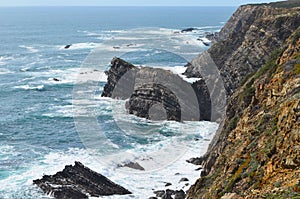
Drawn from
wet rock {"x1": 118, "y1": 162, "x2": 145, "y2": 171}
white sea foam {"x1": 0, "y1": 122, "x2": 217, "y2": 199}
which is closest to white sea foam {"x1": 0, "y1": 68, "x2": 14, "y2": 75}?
white sea foam {"x1": 0, "y1": 122, "x2": 217, "y2": 199}

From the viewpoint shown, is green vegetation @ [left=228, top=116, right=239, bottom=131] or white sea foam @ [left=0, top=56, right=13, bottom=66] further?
white sea foam @ [left=0, top=56, right=13, bottom=66]

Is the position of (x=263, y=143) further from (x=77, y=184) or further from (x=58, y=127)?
(x=58, y=127)

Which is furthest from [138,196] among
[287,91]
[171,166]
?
[287,91]

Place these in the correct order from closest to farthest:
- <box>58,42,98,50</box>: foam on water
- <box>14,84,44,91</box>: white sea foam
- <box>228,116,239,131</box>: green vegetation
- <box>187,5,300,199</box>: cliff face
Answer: <box>187,5,300,199</box>: cliff face < <box>228,116,239,131</box>: green vegetation < <box>14,84,44,91</box>: white sea foam < <box>58,42,98,50</box>: foam on water

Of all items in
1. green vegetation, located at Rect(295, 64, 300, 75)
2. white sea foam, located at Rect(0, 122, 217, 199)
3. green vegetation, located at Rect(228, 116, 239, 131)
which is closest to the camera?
green vegetation, located at Rect(295, 64, 300, 75)

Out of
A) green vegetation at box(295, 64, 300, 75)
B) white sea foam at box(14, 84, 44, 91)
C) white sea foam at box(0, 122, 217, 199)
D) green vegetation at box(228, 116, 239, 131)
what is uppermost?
green vegetation at box(295, 64, 300, 75)

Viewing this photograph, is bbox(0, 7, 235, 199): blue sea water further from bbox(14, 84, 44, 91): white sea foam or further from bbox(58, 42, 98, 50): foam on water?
bbox(58, 42, 98, 50): foam on water

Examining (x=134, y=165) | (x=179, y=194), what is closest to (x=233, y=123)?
(x=179, y=194)

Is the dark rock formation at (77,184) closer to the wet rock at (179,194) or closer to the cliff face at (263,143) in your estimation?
the wet rock at (179,194)

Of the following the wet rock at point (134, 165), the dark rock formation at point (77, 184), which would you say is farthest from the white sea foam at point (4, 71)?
the dark rock formation at point (77, 184)
